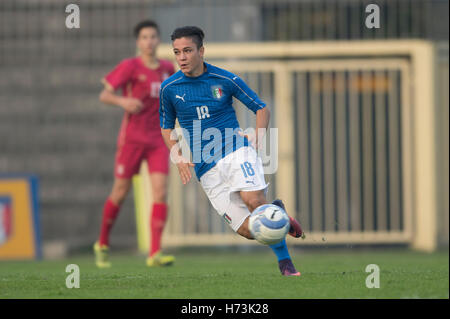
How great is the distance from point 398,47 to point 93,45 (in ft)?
12.2

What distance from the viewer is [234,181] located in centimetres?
546

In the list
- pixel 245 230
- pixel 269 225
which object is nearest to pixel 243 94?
pixel 245 230

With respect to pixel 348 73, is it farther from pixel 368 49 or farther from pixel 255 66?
pixel 255 66

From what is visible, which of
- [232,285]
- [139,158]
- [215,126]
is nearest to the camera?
[232,285]

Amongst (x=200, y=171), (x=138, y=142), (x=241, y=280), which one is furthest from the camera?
(x=138, y=142)

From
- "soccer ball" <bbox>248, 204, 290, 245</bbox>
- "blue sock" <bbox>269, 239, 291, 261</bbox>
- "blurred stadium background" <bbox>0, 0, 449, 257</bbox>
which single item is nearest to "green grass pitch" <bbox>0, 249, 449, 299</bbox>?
"blue sock" <bbox>269, 239, 291, 261</bbox>

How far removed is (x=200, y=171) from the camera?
18.6 feet

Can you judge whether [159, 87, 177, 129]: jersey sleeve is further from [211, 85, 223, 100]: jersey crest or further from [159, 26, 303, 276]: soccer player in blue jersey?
[211, 85, 223, 100]: jersey crest

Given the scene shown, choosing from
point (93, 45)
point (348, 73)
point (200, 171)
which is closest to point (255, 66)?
point (348, 73)

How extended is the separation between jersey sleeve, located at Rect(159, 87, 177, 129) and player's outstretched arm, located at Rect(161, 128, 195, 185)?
4 centimetres

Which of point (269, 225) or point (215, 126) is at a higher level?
point (215, 126)

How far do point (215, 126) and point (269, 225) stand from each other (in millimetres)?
859

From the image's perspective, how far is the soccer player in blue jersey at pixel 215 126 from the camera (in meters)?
5.48

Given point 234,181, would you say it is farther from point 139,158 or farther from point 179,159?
point 139,158
